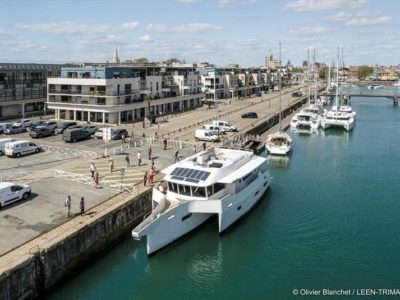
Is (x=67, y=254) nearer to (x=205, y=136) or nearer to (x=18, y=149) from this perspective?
(x=18, y=149)

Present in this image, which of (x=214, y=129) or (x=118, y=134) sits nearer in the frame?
(x=118, y=134)

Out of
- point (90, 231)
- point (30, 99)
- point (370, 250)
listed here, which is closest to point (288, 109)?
point (30, 99)

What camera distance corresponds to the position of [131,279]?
89.5ft

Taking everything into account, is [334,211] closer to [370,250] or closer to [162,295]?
[370,250]

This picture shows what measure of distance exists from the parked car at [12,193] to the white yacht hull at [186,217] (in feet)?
31.4

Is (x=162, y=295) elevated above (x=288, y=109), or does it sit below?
below

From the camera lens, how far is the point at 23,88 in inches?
3039

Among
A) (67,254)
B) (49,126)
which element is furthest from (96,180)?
(49,126)

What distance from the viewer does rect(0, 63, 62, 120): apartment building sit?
7300 centimetres

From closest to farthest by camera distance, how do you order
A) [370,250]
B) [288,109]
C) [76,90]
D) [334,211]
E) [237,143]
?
[370,250], [334,211], [237,143], [76,90], [288,109]

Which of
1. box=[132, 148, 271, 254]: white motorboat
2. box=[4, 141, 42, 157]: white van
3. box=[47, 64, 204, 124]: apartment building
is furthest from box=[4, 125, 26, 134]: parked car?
box=[132, 148, 271, 254]: white motorboat

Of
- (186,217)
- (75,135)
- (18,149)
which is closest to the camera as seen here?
(186,217)

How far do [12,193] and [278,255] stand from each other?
1951cm

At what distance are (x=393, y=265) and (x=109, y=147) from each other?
35336 mm
